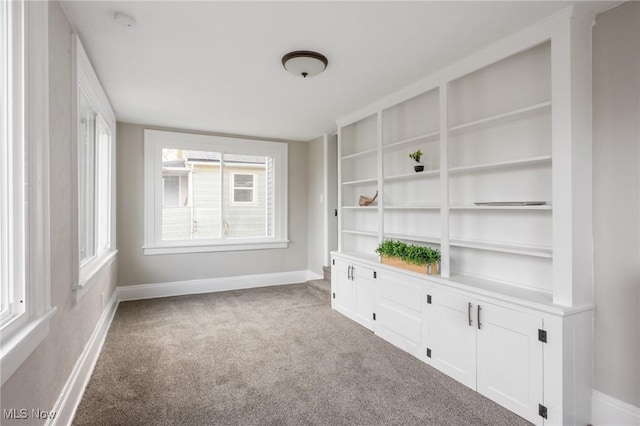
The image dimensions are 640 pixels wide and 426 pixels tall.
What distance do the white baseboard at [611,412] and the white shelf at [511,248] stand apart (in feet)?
2.79

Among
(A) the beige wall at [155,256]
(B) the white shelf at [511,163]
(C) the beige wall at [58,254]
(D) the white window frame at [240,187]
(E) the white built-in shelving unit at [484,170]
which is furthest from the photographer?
(D) the white window frame at [240,187]

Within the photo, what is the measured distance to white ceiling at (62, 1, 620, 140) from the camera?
196 cm

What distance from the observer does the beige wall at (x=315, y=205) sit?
17.5 ft

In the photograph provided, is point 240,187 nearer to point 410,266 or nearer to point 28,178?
point 410,266

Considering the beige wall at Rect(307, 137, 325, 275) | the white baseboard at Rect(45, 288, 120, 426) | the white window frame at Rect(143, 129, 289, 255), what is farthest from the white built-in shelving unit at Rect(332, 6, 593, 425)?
the white baseboard at Rect(45, 288, 120, 426)

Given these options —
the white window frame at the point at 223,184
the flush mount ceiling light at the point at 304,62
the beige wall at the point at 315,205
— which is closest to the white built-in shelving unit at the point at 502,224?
the flush mount ceiling light at the point at 304,62

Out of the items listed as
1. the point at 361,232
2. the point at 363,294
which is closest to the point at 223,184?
the point at 361,232

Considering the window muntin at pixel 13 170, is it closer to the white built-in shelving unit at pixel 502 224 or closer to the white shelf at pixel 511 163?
the white built-in shelving unit at pixel 502 224

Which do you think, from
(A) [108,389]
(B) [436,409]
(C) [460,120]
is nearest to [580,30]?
(C) [460,120]

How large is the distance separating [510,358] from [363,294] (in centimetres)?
164

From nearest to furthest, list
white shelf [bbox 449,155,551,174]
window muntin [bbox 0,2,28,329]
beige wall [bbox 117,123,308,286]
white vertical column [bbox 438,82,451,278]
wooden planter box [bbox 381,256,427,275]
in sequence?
window muntin [bbox 0,2,28,329], white shelf [bbox 449,155,551,174], white vertical column [bbox 438,82,451,278], wooden planter box [bbox 381,256,427,275], beige wall [bbox 117,123,308,286]

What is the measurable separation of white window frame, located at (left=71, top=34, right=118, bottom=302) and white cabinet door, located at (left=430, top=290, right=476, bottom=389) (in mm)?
2565

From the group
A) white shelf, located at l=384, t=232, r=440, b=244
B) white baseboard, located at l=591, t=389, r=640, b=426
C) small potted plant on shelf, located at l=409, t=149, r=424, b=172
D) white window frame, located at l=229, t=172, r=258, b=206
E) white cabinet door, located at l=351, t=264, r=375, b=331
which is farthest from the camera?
white window frame, located at l=229, t=172, r=258, b=206

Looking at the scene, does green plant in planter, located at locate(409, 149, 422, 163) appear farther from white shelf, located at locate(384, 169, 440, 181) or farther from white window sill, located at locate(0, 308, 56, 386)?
white window sill, located at locate(0, 308, 56, 386)
